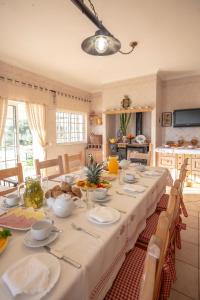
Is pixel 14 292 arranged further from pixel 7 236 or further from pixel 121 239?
pixel 121 239

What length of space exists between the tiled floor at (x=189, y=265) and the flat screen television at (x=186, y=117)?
7.47 feet

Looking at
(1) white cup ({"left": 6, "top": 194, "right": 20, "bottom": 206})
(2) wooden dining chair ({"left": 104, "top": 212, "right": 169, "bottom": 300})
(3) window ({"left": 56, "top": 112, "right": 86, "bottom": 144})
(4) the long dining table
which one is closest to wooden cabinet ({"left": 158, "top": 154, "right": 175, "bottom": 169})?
(3) window ({"left": 56, "top": 112, "right": 86, "bottom": 144})

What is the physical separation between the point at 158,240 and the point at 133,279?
0.52 m

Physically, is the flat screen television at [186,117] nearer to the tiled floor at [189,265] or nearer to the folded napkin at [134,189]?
the tiled floor at [189,265]

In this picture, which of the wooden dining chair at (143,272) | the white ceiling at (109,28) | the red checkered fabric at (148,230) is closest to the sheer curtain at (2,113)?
the white ceiling at (109,28)

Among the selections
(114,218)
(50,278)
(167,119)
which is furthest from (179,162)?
(50,278)

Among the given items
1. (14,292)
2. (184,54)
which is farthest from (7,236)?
(184,54)

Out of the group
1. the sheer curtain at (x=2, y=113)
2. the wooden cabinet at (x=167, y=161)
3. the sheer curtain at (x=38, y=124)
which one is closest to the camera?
the sheer curtain at (x=2, y=113)

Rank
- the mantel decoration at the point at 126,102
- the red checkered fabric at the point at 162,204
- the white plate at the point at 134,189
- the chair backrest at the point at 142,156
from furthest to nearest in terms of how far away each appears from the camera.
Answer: the mantel decoration at the point at 126,102 → the chair backrest at the point at 142,156 → the red checkered fabric at the point at 162,204 → the white plate at the point at 134,189

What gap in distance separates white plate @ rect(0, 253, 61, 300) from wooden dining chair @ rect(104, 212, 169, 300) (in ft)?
1.02

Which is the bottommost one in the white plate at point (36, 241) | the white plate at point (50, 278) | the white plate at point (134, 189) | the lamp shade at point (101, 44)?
the white plate at point (50, 278)

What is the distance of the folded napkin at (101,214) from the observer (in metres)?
1.02

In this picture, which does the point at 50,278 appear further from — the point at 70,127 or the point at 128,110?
the point at 70,127

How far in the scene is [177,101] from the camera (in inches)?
169
